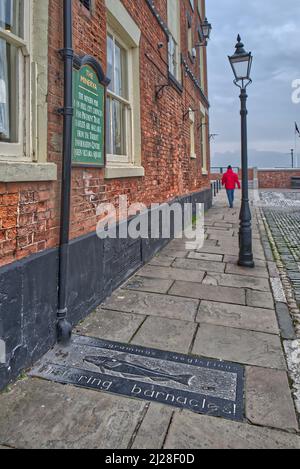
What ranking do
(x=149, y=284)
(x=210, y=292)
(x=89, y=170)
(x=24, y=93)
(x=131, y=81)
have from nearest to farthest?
1. (x=24, y=93)
2. (x=89, y=170)
3. (x=210, y=292)
4. (x=149, y=284)
5. (x=131, y=81)

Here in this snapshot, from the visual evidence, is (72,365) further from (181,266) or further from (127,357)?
(181,266)

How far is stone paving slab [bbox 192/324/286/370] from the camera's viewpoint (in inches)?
114

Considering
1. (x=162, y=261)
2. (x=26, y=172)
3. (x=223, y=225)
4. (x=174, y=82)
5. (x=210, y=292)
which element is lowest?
(x=210, y=292)

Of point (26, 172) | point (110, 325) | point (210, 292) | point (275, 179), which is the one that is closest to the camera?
point (26, 172)

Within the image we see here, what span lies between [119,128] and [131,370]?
11.8 ft

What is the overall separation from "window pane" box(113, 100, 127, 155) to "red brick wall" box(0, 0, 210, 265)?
0.47m

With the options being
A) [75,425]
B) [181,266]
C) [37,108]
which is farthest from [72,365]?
[181,266]

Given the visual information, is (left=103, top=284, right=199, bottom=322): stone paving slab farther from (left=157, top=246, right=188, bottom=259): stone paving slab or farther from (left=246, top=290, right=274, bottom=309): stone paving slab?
(left=157, top=246, right=188, bottom=259): stone paving slab

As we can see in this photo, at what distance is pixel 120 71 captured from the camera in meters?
5.16

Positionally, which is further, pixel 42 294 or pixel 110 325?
pixel 110 325

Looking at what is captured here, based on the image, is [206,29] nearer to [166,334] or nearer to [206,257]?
[206,257]

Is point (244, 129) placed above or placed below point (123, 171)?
→ above

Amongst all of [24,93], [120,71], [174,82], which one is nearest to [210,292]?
[24,93]

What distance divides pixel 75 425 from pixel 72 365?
2.31 ft
